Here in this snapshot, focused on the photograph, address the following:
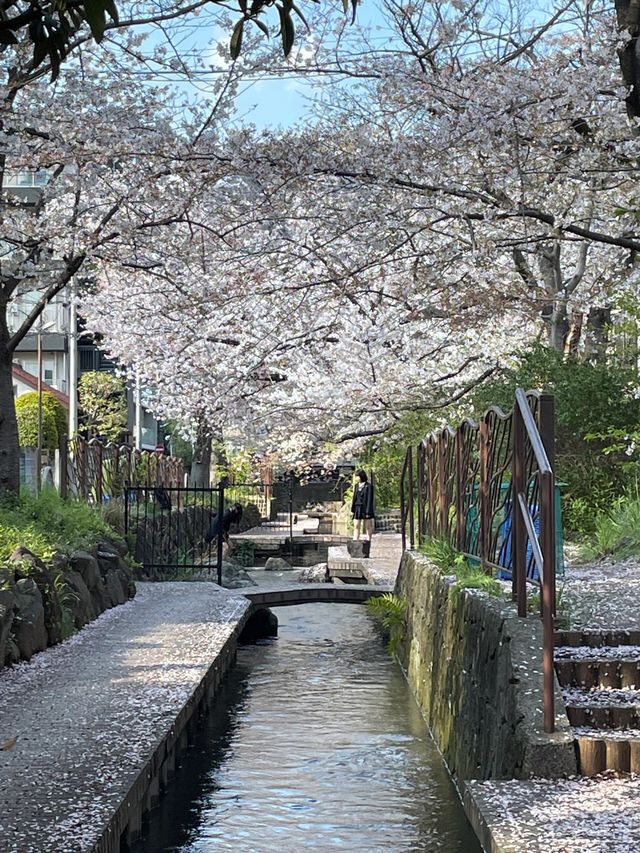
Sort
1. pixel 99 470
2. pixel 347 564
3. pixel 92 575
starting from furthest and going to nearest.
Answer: pixel 347 564
pixel 99 470
pixel 92 575

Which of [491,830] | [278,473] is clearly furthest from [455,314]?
[278,473]

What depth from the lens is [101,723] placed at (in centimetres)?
656

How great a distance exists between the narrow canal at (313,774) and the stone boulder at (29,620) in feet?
4.95

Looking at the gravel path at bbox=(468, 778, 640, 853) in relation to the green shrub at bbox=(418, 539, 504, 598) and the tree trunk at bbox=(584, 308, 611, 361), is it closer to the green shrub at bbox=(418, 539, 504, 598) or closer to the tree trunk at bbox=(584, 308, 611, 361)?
the green shrub at bbox=(418, 539, 504, 598)

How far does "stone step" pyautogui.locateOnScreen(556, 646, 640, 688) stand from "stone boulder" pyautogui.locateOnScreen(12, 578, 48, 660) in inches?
Result: 174

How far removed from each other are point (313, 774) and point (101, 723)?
5.06 feet

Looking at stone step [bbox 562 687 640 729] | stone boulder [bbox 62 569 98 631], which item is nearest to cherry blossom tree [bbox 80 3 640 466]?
stone boulder [bbox 62 569 98 631]

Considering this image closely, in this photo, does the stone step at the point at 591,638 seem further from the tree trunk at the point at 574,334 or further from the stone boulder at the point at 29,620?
the tree trunk at the point at 574,334

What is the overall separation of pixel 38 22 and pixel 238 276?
375 inches

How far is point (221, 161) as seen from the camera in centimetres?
962

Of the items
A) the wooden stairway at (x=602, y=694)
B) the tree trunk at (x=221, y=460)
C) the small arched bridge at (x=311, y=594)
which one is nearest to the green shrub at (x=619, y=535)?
the small arched bridge at (x=311, y=594)

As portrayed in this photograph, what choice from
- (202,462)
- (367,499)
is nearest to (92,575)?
(367,499)

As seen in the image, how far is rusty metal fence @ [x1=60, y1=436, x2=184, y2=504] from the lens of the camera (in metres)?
16.4

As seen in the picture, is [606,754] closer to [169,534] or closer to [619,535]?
[619,535]
